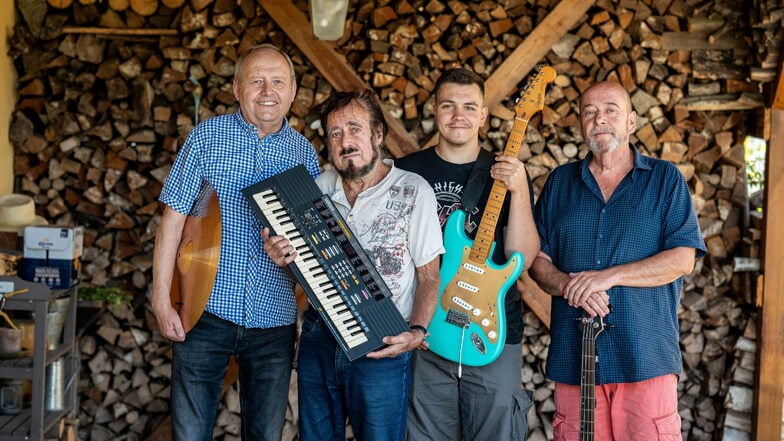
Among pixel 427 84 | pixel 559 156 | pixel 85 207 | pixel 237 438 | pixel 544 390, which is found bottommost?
pixel 237 438

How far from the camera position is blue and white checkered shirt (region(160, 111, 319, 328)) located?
258 cm

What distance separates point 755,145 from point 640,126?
803 mm

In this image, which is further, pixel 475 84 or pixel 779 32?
pixel 779 32

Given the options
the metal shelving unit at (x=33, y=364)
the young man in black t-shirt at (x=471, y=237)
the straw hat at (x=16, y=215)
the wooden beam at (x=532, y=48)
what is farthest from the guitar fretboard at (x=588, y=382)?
the straw hat at (x=16, y=215)

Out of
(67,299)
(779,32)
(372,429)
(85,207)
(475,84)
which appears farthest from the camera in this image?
(85,207)

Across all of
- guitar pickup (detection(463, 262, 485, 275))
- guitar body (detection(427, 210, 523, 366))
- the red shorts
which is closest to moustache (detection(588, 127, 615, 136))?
guitar body (detection(427, 210, 523, 366))

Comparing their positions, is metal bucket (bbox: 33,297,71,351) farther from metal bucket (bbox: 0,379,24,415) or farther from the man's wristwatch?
the man's wristwatch

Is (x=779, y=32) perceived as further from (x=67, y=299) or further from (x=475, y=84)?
(x=67, y=299)

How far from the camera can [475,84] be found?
114 inches

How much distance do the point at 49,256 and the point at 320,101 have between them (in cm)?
168

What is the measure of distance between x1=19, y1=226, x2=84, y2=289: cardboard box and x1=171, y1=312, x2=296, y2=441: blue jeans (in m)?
1.31

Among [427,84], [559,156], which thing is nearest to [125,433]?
[427,84]

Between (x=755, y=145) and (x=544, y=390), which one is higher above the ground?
(x=755, y=145)

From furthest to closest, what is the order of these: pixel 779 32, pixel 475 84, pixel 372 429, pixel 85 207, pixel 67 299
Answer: pixel 85 207
pixel 779 32
pixel 67 299
pixel 475 84
pixel 372 429
